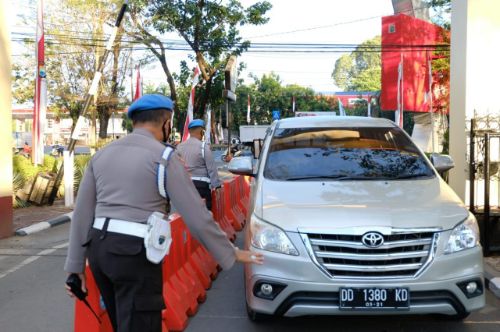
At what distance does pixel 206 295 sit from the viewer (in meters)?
5.29

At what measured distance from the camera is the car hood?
3707 mm

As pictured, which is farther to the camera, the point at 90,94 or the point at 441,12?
the point at 441,12

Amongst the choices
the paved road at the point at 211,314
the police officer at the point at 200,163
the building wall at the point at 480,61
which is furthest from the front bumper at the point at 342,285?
the building wall at the point at 480,61

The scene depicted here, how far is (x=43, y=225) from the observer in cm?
946

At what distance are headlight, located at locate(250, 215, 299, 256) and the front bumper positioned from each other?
5 centimetres

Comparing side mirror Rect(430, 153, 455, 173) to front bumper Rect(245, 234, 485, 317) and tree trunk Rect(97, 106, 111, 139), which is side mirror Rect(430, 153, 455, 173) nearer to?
front bumper Rect(245, 234, 485, 317)

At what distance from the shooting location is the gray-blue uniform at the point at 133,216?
8.21 feet

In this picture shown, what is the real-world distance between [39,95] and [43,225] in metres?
6.46

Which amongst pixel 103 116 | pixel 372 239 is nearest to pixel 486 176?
pixel 372 239

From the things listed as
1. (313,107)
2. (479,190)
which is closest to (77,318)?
(479,190)

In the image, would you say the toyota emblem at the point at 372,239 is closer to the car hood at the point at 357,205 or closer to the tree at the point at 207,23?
the car hood at the point at 357,205

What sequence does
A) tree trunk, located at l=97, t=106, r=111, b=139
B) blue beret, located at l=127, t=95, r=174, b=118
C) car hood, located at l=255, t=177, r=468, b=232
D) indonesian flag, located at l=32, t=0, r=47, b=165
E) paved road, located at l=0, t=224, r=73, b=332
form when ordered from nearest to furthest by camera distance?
1. blue beret, located at l=127, t=95, r=174, b=118
2. car hood, located at l=255, t=177, r=468, b=232
3. paved road, located at l=0, t=224, r=73, b=332
4. indonesian flag, located at l=32, t=0, r=47, b=165
5. tree trunk, located at l=97, t=106, r=111, b=139

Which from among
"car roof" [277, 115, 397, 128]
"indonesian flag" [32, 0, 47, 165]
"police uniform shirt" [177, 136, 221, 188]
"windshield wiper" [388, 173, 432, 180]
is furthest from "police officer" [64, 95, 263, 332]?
"indonesian flag" [32, 0, 47, 165]

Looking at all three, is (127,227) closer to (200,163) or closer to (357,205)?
(357,205)
